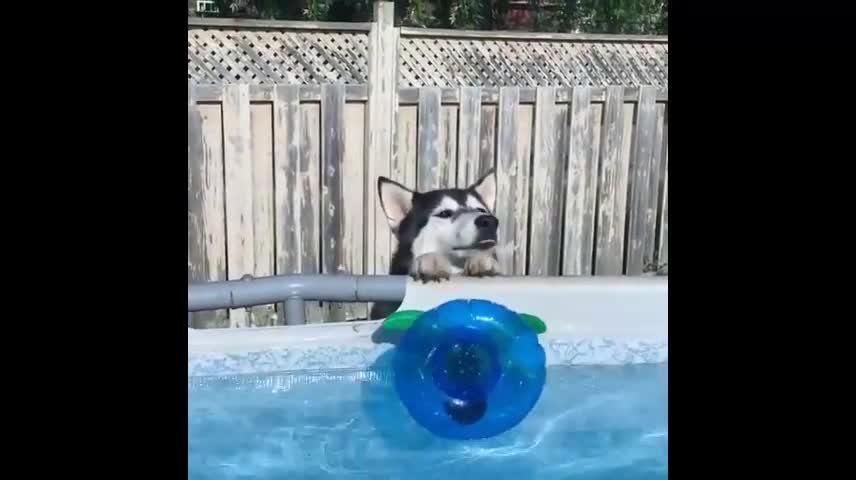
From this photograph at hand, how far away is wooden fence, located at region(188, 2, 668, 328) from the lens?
11.1 feet

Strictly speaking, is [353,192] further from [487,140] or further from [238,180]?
A: [487,140]

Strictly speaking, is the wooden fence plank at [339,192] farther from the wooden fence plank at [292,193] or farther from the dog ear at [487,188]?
the dog ear at [487,188]

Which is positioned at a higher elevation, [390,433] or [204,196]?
[204,196]

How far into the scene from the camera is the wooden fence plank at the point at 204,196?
3.36m

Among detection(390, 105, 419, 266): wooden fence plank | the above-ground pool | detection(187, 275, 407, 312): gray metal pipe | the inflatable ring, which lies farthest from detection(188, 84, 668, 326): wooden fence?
the inflatable ring

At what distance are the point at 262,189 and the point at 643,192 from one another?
1.57 m

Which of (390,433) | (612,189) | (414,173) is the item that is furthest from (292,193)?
(612,189)

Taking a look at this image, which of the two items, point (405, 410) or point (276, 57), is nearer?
point (405, 410)

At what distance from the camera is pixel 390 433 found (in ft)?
10.1

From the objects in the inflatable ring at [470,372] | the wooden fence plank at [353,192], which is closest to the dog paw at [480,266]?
the wooden fence plank at [353,192]

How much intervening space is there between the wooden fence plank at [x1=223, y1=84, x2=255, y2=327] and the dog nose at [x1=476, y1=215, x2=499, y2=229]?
867mm

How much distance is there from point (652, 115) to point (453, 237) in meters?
1.03

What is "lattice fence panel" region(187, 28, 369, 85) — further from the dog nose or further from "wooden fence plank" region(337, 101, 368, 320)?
the dog nose

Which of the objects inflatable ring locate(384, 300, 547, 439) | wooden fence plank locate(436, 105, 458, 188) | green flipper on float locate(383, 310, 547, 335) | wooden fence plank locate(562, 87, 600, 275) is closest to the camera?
inflatable ring locate(384, 300, 547, 439)
